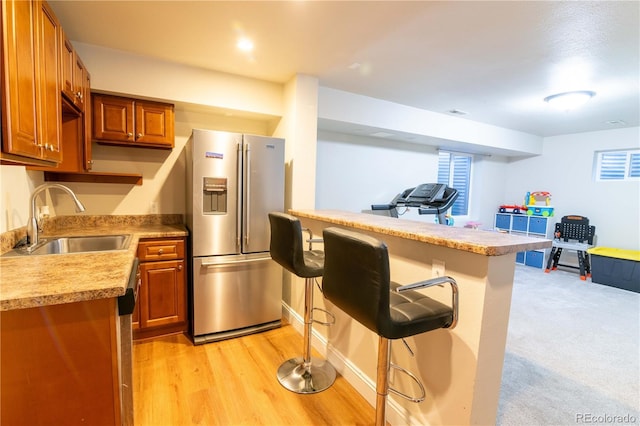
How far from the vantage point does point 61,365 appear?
112 centimetres

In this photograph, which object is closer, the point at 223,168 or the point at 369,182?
the point at 223,168

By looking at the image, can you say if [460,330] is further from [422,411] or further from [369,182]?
[369,182]

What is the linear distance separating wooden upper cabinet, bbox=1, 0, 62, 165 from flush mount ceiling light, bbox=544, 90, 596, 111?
4395 mm

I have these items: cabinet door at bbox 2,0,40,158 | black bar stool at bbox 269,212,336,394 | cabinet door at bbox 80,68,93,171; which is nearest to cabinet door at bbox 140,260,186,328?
cabinet door at bbox 80,68,93,171

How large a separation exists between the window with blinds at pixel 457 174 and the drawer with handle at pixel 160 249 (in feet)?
14.9

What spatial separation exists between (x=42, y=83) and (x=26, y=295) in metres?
1.06

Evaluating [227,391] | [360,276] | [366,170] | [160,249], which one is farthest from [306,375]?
[366,170]

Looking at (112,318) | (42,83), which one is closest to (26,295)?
(112,318)

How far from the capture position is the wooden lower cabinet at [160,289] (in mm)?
2510

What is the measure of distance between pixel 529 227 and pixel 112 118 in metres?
6.72

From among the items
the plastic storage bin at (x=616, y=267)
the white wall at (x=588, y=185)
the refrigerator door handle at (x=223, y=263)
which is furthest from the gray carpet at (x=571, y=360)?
the refrigerator door handle at (x=223, y=263)

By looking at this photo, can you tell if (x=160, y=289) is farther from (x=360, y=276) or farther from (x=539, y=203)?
(x=539, y=203)

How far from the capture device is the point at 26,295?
1.01 m

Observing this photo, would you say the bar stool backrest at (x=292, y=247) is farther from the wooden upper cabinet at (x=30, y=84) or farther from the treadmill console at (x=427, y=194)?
the treadmill console at (x=427, y=194)
